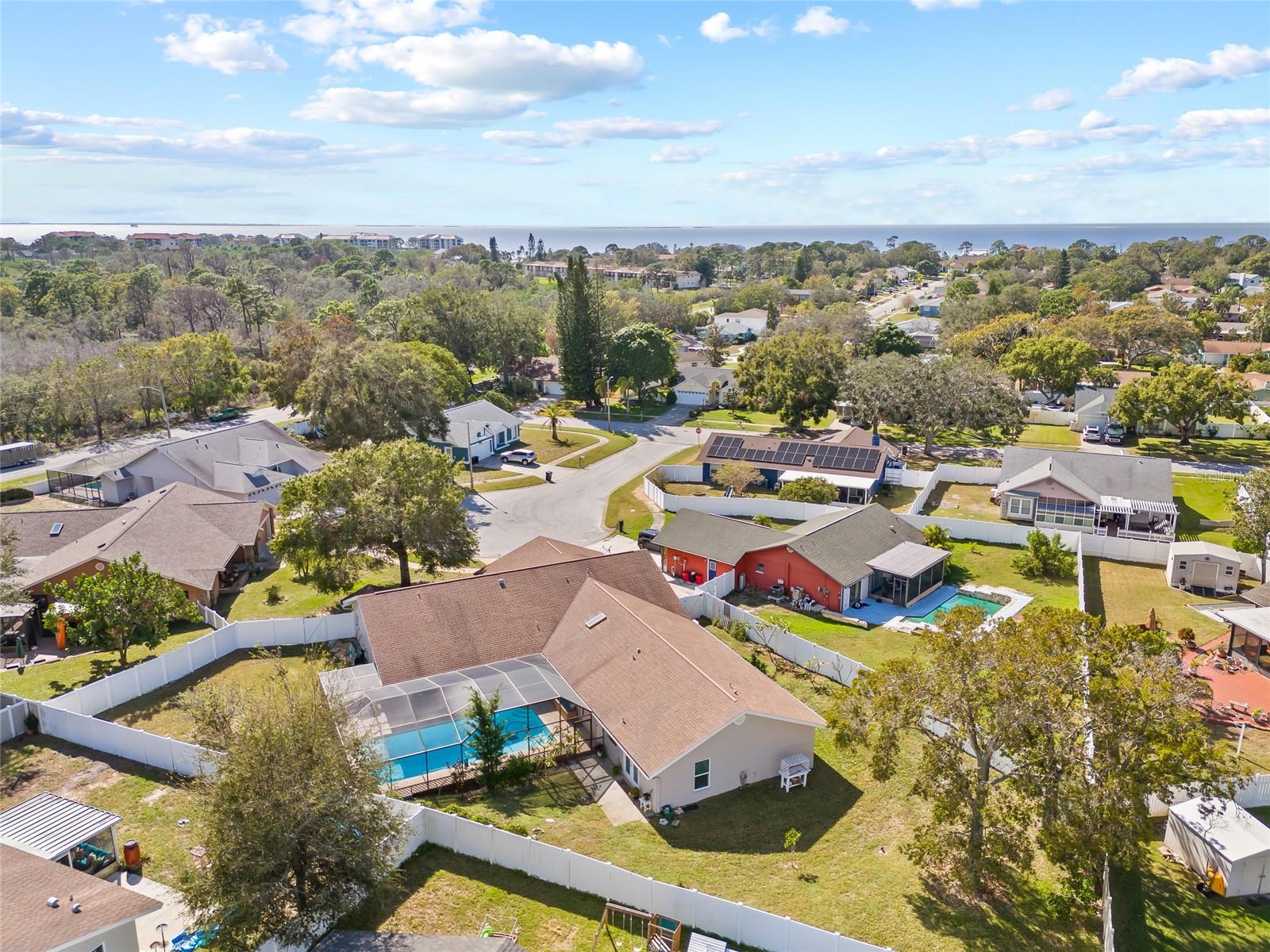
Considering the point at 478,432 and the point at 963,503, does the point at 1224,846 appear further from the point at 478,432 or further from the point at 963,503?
the point at 478,432

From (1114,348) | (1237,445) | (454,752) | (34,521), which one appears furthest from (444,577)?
(1114,348)

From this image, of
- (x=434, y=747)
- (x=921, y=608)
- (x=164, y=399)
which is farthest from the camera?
(x=164, y=399)

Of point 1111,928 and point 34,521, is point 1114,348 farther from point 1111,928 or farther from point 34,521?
point 34,521

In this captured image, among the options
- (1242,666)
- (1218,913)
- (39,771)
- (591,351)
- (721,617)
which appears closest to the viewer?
(1218,913)

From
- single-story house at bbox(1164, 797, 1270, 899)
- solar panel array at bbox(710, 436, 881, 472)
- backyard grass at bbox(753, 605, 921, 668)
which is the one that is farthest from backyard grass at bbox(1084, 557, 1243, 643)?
solar panel array at bbox(710, 436, 881, 472)

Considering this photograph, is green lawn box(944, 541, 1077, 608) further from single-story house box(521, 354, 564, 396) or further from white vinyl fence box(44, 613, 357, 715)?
single-story house box(521, 354, 564, 396)

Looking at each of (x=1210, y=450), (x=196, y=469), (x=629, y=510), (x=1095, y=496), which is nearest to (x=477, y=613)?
(x=629, y=510)

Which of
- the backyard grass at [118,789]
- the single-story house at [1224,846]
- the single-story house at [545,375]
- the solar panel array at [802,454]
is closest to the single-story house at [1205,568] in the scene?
the solar panel array at [802,454]
